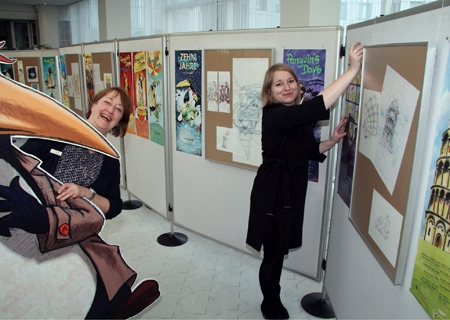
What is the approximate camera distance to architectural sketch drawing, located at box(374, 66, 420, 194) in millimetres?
1111

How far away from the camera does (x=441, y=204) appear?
0.96 m

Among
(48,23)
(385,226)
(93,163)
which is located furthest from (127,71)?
(48,23)

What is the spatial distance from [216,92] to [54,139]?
152 cm

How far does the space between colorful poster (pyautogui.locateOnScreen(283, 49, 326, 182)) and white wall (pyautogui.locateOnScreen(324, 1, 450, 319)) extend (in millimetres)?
283

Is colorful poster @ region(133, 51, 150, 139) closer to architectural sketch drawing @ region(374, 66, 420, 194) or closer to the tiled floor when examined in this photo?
the tiled floor

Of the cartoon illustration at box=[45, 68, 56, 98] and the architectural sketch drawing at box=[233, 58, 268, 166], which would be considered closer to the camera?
the architectural sketch drawing at box=[233, 58, 268, 166]

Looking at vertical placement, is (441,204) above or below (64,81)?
below

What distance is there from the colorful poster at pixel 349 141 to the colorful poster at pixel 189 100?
1.18 metres

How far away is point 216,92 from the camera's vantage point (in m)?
2.56

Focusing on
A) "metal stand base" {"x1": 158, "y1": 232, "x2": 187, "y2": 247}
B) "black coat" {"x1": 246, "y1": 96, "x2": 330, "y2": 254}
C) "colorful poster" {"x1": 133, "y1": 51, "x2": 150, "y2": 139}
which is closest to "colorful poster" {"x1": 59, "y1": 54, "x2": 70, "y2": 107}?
"colorful poster" {"x1": 133, "y1": 51, "x2": 150, "y2": 139}

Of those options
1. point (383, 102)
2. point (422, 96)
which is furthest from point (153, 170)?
point (422, 96)

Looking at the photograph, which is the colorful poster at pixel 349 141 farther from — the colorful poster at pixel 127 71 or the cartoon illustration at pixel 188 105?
the colorful poster at pixel 127 71

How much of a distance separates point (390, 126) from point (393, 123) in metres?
0.02

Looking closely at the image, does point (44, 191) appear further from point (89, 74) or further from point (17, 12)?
point (17, 12)
